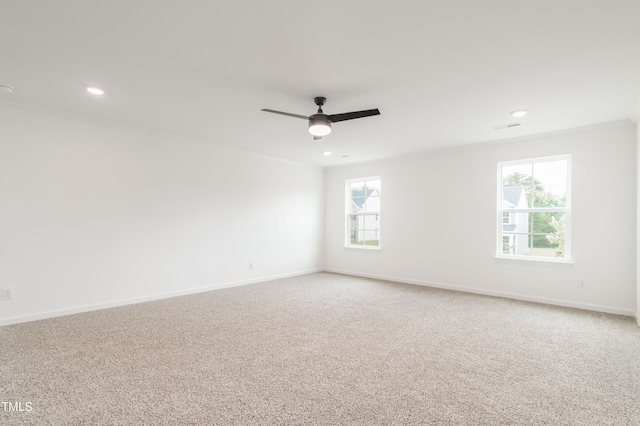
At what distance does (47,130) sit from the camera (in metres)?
3.83

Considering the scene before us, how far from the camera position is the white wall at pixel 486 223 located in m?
4.17

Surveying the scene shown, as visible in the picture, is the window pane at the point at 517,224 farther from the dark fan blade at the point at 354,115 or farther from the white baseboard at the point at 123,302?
the white baseboard at the point at 123,302

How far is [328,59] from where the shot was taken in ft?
8.51

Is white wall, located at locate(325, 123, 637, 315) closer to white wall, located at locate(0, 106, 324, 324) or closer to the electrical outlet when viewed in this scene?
white wall, located at locate(0, 106, 324, 324)

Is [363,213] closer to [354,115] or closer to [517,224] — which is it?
[517,224]

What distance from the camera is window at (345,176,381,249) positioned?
677 cm

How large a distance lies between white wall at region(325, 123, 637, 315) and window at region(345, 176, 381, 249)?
A: 189 millimetres

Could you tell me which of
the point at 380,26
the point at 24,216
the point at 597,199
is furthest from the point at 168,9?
the point at 597,199

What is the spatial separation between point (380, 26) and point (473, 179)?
3.91 m

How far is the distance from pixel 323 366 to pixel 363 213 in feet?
15.2

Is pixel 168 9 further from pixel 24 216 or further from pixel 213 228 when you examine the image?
pixel 213 228

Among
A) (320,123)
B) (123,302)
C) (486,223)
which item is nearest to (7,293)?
(123,302)

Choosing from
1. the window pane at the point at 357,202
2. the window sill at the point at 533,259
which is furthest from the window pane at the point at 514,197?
the window pane at the point at 357,202

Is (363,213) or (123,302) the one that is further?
(363,213)
